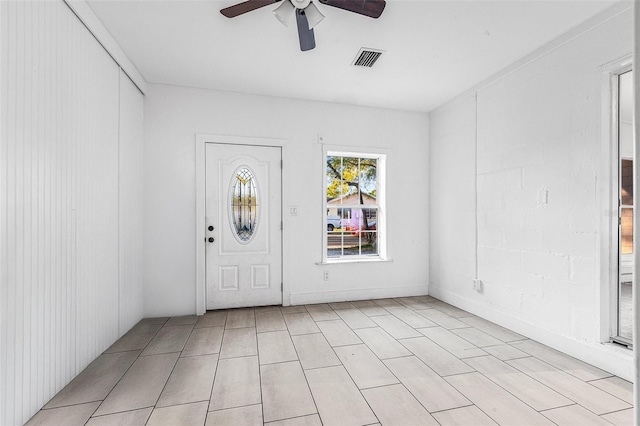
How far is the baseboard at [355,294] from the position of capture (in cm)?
409

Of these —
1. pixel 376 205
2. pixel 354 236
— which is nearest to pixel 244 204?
pixel 354 236

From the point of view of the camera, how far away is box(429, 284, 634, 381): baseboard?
87.6 inches

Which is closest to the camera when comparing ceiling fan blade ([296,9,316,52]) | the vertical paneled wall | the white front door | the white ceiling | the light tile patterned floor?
the vertical paneled wall

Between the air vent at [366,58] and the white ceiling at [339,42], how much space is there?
0.07 meters

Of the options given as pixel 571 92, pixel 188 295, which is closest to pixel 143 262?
pixel 188 295

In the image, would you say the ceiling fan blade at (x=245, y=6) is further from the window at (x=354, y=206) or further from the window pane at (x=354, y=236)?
the window pane at (x=354, y=236)

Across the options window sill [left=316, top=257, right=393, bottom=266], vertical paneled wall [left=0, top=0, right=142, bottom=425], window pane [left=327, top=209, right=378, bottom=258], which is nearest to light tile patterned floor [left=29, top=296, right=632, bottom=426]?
vertical paneled wall [left=0, top=0, right=142, bottom=425]

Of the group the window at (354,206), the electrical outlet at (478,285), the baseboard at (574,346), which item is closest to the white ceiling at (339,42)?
the window at (354,206)

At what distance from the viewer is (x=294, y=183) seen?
409 cm

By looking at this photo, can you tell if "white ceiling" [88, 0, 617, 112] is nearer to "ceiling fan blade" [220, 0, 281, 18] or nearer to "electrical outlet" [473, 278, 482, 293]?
"ceiling fan blade" [220, 0, 281, 18]

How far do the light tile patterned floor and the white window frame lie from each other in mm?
1161

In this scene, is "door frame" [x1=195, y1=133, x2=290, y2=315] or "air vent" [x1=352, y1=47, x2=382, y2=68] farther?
"door frame" [x1=195, y1=133, x2=290, y2=315]

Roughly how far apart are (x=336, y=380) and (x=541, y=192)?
2.54m

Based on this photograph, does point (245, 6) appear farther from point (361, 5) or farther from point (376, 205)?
point (376, 205)
